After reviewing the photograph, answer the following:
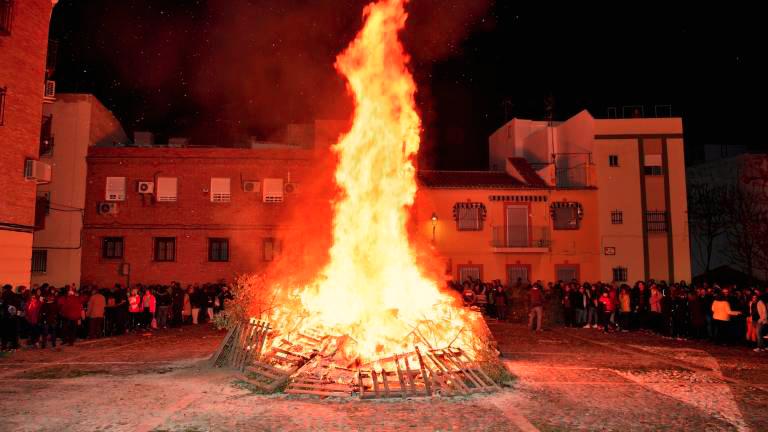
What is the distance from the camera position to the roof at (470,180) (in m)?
32.5

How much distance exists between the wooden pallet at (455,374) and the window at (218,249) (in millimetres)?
21428

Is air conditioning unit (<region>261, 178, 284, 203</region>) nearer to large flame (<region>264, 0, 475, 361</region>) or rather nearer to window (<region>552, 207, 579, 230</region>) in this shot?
window (<region>552, 207, 579, 230</region>)

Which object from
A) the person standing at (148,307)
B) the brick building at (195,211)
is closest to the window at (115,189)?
the brick building at (195,211)

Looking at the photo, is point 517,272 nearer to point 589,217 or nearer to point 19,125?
point 589,217

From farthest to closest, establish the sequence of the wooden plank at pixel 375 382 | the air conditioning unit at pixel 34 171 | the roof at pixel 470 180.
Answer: the roof at pixel 470 180, the air conditioning unit at pixel 34 171, the wooden plank at pixel 375 382

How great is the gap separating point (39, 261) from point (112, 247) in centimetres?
351

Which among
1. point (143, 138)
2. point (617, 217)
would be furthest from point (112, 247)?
point (617, 217)

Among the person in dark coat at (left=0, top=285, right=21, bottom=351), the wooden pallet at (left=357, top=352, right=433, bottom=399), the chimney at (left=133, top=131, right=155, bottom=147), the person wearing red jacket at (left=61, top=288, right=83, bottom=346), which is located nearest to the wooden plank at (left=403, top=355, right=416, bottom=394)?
the wooden pallet at (left=357, top=352, right=433, bottom=399)

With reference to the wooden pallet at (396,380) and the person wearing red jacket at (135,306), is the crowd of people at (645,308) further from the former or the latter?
the person wearing red jacket at (135,306)

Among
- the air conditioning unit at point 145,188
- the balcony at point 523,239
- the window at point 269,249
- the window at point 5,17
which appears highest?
the window at point 5,17

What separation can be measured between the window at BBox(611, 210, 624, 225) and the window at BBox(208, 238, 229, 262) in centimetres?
2142

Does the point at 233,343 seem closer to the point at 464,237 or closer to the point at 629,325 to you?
the point at 629,325

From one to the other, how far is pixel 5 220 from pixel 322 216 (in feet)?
47.6

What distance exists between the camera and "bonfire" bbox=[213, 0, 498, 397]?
402 inches
